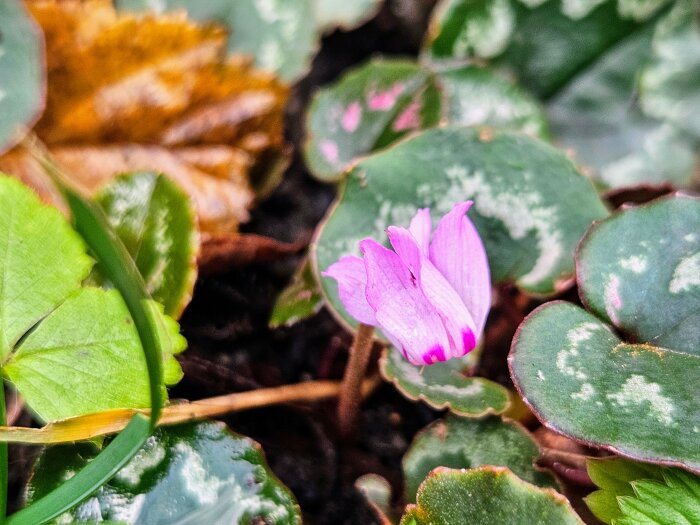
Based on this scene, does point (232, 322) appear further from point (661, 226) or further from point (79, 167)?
point (661, 226)

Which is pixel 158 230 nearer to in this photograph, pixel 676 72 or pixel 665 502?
pixel 665 502

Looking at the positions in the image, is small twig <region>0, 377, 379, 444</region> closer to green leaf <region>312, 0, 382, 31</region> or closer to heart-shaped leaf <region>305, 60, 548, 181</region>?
heart-shaped leaf <region>305, 60, 548, 181</region>

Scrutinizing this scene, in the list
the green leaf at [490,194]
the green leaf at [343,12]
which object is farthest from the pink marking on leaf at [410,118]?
the green leaf at [343,12]

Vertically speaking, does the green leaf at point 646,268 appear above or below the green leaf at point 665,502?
above

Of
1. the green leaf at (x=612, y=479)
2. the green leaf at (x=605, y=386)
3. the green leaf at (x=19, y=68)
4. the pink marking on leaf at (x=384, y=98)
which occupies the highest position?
the green leaf at (x=19, y=68)

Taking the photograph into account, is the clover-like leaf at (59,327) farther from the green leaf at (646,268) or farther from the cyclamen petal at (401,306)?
the green leaf at (646,268)

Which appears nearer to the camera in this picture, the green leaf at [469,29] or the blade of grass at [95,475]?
the blade of grass at [95,475]
